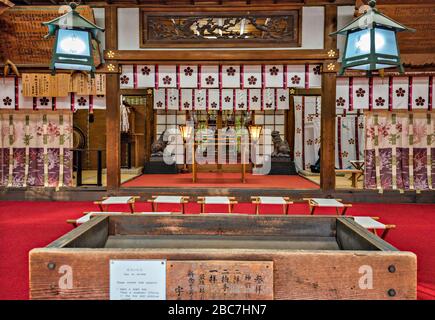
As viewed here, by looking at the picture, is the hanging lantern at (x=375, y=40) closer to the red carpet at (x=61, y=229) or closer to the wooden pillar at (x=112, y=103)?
the red carpet at (x=61, y=229)

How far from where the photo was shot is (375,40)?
3.92 metres

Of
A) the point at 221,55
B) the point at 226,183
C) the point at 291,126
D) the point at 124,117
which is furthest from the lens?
the point at 291,126

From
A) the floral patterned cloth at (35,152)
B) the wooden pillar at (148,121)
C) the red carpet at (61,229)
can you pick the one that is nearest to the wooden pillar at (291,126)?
the wooden pillar at (148,121)

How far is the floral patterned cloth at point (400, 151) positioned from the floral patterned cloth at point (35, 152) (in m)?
6.67

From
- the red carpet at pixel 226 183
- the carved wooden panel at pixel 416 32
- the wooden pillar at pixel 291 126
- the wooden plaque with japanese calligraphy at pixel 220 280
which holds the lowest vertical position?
the red carpet at pixel 226 183

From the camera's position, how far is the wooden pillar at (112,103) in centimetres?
762

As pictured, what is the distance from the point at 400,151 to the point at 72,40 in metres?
6.77

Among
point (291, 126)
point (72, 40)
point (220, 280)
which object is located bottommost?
point (220, 280)

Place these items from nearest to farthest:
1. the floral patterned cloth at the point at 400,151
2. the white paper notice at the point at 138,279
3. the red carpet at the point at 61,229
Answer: the white paper notice at the point at 138,279
the red carpet at the point at 61,229
the floral patterned cloth at the point at 400,151

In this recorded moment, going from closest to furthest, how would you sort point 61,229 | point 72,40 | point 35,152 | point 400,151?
point 72,40, point 61,229, point 400,151, point 35,152

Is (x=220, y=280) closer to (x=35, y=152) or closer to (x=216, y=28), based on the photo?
(x=216, y=28)

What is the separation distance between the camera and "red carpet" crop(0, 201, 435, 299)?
350 cm

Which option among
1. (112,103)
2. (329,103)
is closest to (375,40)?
(329,103)

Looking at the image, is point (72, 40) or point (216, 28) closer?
point (72, 40)
